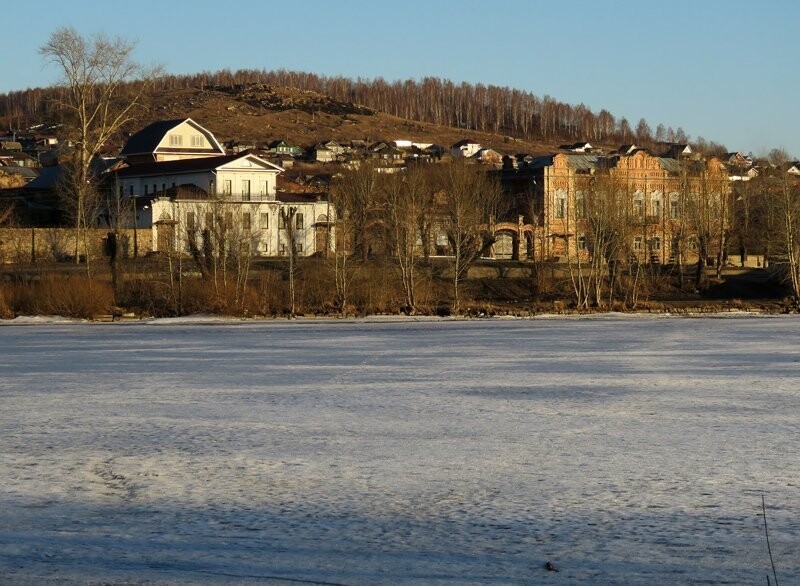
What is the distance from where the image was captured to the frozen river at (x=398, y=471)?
9.59 metres

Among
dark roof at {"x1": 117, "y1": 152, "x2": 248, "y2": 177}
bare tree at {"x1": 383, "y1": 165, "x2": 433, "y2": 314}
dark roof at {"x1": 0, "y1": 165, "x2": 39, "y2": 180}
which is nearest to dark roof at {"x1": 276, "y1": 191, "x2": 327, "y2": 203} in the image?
dark roof at {"x1": 117, "y1": 152, "x2": 248, "y2": 177}

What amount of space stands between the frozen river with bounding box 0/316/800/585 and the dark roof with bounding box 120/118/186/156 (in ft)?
231

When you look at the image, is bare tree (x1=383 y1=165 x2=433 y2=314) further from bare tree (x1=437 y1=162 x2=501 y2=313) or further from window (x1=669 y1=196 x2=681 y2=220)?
window (x1=669 y1=196 x2=681 y2=220)

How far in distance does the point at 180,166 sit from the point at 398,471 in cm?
6595

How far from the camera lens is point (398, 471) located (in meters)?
12.9

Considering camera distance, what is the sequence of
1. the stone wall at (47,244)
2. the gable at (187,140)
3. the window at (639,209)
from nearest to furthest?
the stone wall at (47,244) < the window at (639,209) < the gable at (187,140)

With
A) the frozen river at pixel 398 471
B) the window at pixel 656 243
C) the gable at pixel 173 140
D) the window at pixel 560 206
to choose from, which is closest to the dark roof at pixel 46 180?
the gable at pixel 173 140

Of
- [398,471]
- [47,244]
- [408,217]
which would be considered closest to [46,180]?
[47,244]

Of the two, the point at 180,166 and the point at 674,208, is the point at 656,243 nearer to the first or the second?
the point at 674,208

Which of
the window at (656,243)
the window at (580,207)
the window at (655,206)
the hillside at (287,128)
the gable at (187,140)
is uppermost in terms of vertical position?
the hillside at (287,128)

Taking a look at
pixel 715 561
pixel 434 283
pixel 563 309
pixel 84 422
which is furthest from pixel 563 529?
pixel 434 283

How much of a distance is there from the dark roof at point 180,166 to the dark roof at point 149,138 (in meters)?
11.3

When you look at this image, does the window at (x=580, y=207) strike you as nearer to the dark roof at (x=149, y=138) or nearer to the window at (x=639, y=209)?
the window at (x=639, y=209)

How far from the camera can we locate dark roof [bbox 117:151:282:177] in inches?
2887
